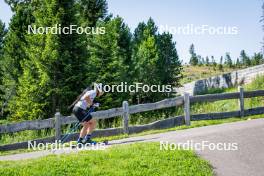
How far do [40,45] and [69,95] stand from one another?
13.3ft

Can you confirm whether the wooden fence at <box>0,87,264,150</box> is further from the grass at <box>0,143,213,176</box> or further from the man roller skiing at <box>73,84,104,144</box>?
the grass at <box>0,143,213,176</box>

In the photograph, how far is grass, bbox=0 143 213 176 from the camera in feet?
28.0

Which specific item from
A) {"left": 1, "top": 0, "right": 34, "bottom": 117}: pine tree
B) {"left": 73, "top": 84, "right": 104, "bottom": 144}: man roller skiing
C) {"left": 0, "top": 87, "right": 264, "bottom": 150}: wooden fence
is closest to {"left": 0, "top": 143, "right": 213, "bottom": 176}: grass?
{"left": 73, "top": 84, "right": 104, "bottom": 144}: man roller skiing

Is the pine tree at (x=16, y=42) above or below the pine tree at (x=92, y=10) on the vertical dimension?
below

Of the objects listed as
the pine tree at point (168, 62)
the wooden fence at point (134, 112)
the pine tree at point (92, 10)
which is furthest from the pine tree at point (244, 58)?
the wooden fence at point (134, 112)

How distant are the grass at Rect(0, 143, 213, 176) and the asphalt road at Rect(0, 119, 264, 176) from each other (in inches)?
20.8

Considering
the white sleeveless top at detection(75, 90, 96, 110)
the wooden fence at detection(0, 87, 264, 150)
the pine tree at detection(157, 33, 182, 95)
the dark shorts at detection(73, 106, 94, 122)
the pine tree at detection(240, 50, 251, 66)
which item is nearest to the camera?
the dark shorts at detection(73, 106, 94, 122)

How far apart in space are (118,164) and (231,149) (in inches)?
141

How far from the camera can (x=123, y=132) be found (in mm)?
14641

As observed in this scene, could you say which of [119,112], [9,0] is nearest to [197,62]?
[9,0]

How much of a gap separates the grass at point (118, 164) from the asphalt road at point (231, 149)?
53cm

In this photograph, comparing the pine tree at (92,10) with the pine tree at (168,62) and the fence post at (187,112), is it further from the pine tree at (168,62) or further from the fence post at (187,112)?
the fence post at (187,112)

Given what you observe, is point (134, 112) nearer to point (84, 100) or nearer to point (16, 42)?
point (84, 100)

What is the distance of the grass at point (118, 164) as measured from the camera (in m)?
8.53
